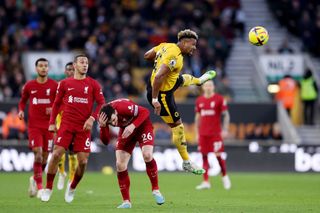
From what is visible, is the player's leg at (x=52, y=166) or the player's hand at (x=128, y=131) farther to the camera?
the player's leg at (x=52, y=166)

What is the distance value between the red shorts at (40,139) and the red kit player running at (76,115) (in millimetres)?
2146

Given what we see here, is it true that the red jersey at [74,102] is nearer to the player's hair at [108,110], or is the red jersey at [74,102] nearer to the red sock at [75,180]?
the red sock at [75,180]

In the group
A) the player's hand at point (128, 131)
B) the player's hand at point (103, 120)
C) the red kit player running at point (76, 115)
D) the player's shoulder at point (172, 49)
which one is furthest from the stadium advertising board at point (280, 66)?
the player's hand at point (103, 120)

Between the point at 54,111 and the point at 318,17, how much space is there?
21.5 metres

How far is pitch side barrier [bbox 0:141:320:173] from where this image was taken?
27828 millimetres

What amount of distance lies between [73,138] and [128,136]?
4.43ft

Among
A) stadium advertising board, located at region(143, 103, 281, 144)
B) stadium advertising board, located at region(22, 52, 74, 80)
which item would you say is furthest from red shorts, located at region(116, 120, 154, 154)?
stadium advertising board, located at region(22, 52, 74, 80)

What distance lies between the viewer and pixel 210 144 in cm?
2248

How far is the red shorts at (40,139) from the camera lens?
61.6 feet

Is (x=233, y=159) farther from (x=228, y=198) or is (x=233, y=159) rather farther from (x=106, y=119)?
(x=106, y=119)

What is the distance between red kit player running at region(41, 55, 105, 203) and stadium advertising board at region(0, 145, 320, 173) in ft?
36.4

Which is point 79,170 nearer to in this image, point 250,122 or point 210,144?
point 210,144

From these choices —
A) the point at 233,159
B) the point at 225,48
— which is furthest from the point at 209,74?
the point at 225,48

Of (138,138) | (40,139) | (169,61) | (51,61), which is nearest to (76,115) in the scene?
(138,138)
